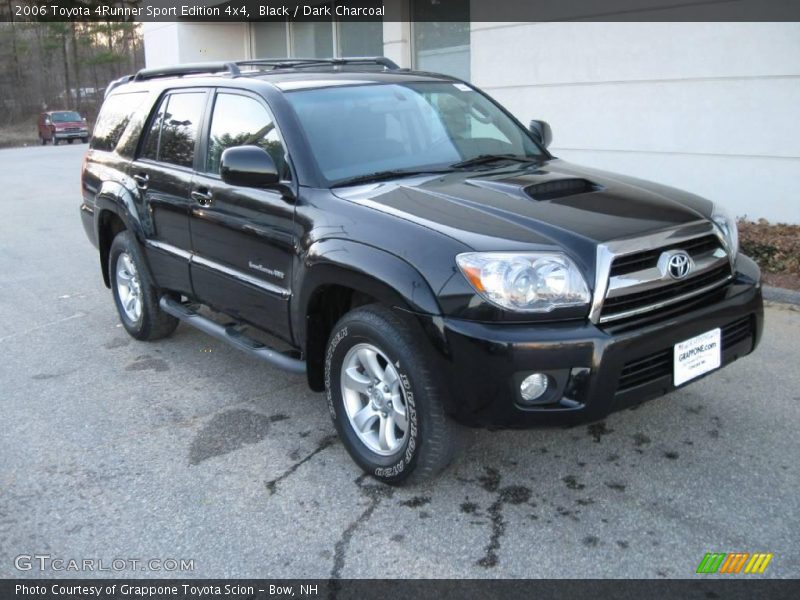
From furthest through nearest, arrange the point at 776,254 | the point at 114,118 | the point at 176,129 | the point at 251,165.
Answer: the point at 776,254, the point at 114,118, the point at 176,129, the point at 251,165

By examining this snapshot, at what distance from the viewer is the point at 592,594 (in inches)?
112

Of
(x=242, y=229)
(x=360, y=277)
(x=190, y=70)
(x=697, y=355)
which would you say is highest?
(x=190, y=70)

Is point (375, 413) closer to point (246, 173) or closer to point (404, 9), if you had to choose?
point (246, 173)

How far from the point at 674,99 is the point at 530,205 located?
573 centimetres

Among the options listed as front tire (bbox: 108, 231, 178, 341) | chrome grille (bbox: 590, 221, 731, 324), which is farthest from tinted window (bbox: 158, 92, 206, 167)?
chrome grille (bbox: 590, 221, 731, 324)

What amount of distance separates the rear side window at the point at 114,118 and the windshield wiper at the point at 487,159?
2.55 metres

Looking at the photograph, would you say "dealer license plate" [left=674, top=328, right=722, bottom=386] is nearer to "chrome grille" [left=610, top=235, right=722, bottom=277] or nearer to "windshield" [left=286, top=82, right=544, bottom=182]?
"chrome grille" [left=610, top=235, right=722, bottom=277]

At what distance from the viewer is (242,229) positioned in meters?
4.30

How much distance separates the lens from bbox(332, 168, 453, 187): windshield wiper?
396 centimetres

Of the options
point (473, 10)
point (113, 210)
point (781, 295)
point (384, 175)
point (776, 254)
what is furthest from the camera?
point (473, 10)

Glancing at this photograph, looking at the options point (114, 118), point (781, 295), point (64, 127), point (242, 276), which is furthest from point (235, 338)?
point (64, 127)

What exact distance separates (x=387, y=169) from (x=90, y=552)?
88.3 inches

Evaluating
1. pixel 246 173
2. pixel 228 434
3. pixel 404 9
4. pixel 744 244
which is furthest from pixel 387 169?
pixel 404 9

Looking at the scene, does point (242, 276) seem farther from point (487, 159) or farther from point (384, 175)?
point (487, 159)
